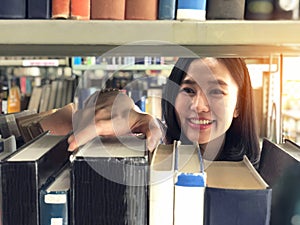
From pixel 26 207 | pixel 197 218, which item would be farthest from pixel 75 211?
pixel 197 218

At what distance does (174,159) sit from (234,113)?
0.60m

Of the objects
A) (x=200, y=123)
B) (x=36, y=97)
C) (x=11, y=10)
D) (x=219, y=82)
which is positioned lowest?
(x=36, y=97)

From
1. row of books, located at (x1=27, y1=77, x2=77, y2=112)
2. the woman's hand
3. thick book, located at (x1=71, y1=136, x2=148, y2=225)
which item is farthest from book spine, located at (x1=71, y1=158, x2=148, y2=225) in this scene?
row of books, located at (x1=27, y1=77, x2=77, y2=112)

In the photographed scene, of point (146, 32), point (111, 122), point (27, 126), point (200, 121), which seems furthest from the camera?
point (200, 121)

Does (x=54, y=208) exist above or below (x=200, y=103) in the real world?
below

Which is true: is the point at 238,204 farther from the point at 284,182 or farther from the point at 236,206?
the point at 284,182

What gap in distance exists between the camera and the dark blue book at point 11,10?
1.93 feet

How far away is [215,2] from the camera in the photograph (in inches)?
23.4

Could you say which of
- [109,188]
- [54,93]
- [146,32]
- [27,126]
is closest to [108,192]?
[109,188]

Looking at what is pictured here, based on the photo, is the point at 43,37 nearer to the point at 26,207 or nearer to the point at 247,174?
the point at 26,207

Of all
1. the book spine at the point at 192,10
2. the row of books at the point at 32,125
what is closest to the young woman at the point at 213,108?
the row of books at the point at 32,125

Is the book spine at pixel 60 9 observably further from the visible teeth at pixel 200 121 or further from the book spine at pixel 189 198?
the visible teeth at pixel 200 121

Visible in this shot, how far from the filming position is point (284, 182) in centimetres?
65

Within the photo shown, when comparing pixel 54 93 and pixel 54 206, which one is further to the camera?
pixel 54 93
